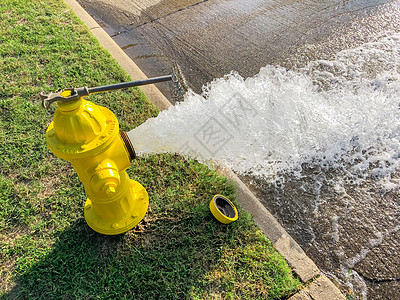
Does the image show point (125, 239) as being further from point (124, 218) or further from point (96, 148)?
point (96, 148)

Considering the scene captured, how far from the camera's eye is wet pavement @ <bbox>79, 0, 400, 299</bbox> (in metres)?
2.64

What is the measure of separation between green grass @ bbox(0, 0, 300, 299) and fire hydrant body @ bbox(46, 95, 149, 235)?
0.25 meters

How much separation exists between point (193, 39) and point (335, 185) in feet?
9.84

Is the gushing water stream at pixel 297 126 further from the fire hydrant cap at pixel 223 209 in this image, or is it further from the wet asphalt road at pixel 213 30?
the fire hydrant cap at pixel 223 209

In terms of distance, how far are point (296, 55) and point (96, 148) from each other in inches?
139

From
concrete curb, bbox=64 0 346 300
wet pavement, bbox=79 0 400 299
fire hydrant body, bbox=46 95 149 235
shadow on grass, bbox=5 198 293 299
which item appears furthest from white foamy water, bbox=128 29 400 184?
shadow on grass, bbox=5 198 293 299

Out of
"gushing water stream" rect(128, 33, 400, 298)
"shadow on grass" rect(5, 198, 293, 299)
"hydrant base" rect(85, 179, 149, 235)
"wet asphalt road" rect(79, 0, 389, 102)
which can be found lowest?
"shadow on grass" rect(5, 198, 293, 299)

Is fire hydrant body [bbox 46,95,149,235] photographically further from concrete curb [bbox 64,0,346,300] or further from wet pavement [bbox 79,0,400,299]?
wet pavement [bbox 79,0,400,299]

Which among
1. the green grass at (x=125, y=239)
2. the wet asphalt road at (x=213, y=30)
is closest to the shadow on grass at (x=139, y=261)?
the green grass at (x=125, y=239)

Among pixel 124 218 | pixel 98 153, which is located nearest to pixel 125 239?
pixel 124 218

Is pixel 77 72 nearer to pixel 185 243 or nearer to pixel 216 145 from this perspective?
pixel 216 145

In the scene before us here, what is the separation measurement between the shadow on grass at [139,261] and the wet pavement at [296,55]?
65 centimetres

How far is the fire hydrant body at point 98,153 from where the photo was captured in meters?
1.80

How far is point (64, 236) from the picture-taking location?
2551 millimetres
